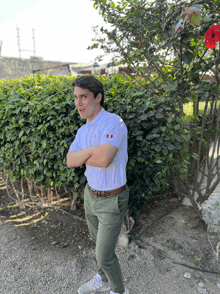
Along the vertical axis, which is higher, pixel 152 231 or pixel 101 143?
pixel 101 143

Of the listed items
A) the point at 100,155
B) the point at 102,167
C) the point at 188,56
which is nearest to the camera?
the point at 100,155

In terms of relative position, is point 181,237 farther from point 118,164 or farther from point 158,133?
point 118,164

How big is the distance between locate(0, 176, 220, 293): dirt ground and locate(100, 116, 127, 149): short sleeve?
1718mm

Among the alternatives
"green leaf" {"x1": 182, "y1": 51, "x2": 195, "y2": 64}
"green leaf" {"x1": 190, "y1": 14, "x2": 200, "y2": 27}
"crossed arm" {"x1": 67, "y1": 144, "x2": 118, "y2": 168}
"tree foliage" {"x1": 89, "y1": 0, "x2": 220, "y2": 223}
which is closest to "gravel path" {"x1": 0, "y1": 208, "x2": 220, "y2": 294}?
"tree foliage" {"x1": 89, "y1": 0, "x2": 220, "y2": 223}

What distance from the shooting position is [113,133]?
1662mm

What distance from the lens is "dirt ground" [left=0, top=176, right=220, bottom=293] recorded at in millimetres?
2688

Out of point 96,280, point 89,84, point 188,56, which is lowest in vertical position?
point 96,280

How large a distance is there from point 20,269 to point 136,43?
310 cm

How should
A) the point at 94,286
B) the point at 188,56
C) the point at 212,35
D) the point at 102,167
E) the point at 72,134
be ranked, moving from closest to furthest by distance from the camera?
the point at 102,167
the point at 212,35
the point at 94,286
the point at 188,56
the point at 72,134

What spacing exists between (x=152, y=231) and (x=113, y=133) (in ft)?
6.67

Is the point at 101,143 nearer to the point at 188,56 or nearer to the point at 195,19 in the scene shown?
the point at 195,19

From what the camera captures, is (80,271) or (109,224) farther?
(80,271)

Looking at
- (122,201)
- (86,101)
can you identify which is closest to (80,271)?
(122,201)

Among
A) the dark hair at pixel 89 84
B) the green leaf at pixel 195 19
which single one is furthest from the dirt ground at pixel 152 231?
the green leaf at pixel 195 19
